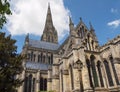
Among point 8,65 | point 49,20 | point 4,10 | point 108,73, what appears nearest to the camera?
point 4,10

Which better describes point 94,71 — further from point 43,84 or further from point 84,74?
point 43,84

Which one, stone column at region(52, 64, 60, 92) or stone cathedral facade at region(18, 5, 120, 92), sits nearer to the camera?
stone cathedral facade at region(18, 5, 120, 92)

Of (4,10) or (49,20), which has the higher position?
(49,20)

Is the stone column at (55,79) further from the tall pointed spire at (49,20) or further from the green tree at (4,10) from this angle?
the tall pointed spire at (49,20)

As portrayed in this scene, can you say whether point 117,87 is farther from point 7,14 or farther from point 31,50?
point 31,50

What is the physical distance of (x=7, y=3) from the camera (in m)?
5.94

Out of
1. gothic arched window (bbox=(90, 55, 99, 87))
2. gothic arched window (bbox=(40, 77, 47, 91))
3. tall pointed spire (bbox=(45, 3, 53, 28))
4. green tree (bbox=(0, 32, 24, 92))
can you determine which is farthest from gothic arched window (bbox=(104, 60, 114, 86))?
tall pointed spire (bbox=(45, 3, 53, 28))

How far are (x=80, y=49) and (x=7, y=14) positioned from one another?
58.5 ft

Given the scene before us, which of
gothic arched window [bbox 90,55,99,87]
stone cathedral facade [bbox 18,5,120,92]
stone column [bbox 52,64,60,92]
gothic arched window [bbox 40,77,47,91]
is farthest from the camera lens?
gothic arched window [bbox 40,77,47,91]

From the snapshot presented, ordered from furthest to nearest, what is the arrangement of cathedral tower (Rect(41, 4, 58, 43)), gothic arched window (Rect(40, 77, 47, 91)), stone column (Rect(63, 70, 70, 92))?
cathedral tower (Rect(41, 4, 58, 43)) < gothic arched window (Rect(40, 77, 47, 91)) < stone column (Rect(63, 70, 70, 92))

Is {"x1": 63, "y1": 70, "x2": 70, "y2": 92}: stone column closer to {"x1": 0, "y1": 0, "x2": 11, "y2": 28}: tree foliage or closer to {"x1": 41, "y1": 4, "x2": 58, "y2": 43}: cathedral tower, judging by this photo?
{"x1": 0, "y1": 0, "x2": 11, "y2": 28}: tree foliage

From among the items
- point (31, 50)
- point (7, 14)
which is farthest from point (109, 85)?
point (31, 50)

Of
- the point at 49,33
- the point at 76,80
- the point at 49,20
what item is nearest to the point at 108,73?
the point at 76,80

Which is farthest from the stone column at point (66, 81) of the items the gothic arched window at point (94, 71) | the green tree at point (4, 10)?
the green tree at point (4, 10)
